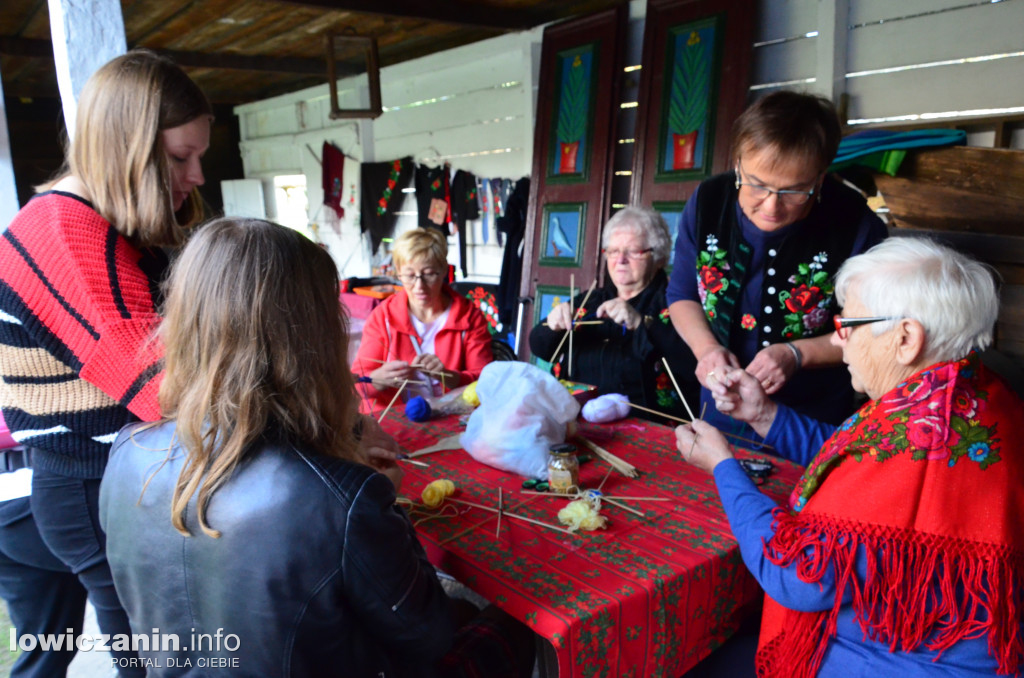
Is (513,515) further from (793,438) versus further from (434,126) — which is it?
(434,126)

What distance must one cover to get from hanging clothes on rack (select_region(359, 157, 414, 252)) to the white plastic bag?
540cm

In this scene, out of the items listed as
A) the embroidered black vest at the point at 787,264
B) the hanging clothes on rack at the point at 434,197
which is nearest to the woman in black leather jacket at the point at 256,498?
the embroidered black vest at the point at 787,264

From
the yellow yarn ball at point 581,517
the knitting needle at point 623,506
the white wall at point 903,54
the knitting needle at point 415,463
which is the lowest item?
the knitting needle at point 415,463

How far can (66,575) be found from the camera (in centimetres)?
156

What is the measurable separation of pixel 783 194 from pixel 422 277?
1469 mm

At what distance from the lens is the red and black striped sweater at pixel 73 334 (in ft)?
3.95

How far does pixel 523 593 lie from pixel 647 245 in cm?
179

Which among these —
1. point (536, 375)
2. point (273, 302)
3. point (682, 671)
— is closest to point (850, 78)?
point (536, 375)

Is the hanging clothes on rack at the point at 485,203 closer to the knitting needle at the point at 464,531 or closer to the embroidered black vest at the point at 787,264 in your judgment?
the embroidered black vest at the point at 787,264

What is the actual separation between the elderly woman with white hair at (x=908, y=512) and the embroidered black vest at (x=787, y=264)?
68cm

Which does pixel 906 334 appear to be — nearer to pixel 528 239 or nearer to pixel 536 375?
pixel 536 375

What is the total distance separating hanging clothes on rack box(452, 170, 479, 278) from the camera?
608cm

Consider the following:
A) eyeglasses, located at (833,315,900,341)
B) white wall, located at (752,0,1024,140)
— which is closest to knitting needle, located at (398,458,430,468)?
eyeglasses, located at (833,315,900,341)

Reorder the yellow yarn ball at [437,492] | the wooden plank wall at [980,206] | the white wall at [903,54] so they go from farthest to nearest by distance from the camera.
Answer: the white wall at [903,54] < the wooden plank wall at [980,206] < the yellow yarn ball at [437,492]
